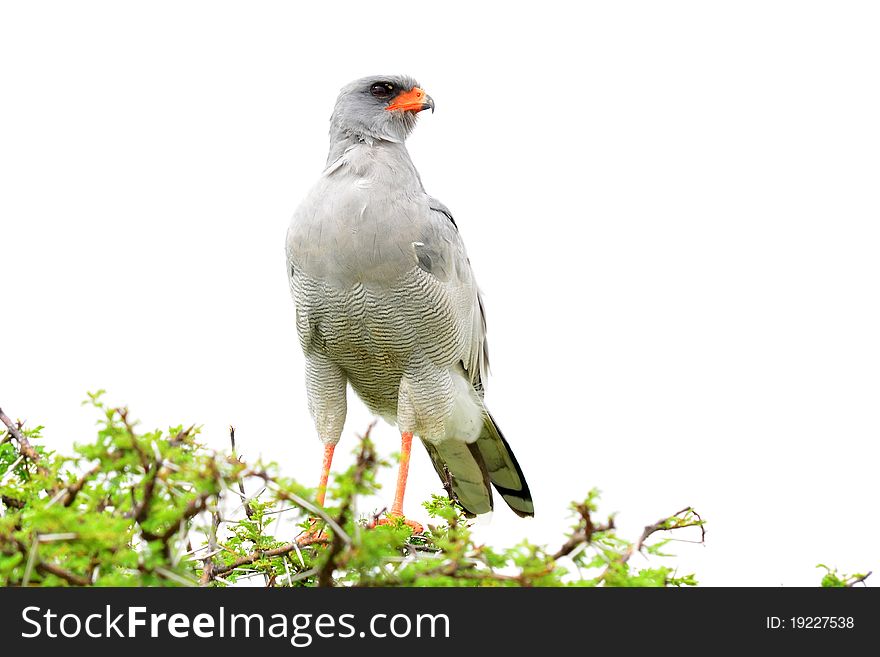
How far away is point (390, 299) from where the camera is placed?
4520 mm

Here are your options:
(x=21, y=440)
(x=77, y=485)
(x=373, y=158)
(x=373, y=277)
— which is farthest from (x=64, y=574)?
(x=373, y=158)

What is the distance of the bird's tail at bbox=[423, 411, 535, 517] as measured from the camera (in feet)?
17.1

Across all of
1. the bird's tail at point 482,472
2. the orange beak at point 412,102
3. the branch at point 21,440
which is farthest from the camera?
the bird's tail at point 482,472

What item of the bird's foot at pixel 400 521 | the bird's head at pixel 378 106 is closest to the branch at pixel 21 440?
the bird's foot at pixel 400 521

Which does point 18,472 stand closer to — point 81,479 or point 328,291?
point 81,479

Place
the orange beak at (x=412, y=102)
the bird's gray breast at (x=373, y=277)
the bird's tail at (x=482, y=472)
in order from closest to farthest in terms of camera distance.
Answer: the bird's gray breast at (x=373, y=277)
the orange beak at (x=412, y=102)
the bird's tail at (x=482, y=472)

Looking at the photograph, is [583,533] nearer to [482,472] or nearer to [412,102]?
[482,472]

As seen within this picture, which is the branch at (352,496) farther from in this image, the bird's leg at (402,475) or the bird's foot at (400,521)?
the bird's leg at (402,475)

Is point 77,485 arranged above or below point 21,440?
below

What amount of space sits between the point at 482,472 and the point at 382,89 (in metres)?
2.04

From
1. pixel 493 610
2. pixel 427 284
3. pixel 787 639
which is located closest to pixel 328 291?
pixel 427 284

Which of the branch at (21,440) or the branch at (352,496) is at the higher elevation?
the branch at (21,440)

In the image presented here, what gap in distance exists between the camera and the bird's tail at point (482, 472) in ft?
17.1

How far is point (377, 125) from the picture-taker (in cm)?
481
